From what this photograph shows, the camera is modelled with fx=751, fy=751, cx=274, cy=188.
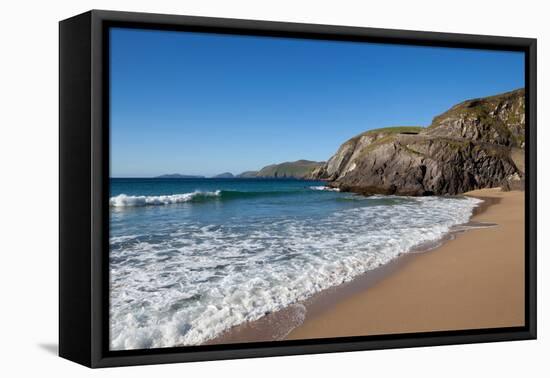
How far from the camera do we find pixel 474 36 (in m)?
6.43

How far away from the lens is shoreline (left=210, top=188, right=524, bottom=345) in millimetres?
5734

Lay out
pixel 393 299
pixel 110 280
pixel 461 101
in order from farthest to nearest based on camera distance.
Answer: pixel 461 101
pixel 393 299
pixel 110 280

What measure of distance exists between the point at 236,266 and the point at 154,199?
812 mm

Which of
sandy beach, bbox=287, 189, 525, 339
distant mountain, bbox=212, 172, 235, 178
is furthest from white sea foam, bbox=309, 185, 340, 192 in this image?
sandy beach, bbox=287, 189, 525, 339

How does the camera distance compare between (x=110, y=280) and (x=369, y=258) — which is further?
(x=369, y=258)

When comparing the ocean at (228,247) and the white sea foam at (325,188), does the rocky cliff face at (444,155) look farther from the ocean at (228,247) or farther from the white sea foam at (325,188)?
the ocean at (228,247)

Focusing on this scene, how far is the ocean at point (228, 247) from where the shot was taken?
536 cm

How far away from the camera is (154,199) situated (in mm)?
5730

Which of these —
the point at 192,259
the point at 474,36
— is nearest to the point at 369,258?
the point at 192,259

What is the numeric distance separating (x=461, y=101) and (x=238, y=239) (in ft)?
7.82

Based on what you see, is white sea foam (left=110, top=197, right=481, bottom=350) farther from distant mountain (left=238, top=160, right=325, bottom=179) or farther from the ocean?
distant mountain (left=238, top=160, right=325, bottom=179)

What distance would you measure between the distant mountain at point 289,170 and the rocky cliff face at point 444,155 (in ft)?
0.22

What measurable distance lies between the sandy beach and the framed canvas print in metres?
0.02

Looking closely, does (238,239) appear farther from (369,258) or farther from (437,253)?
(437,253)
